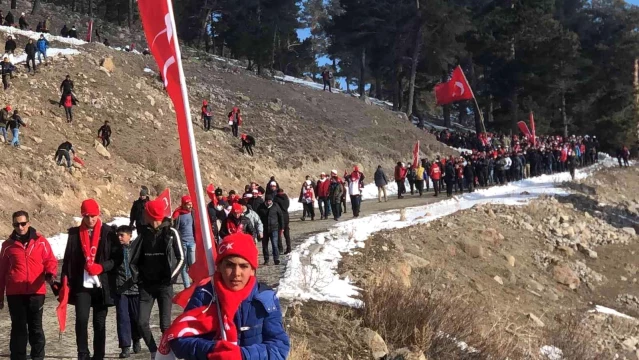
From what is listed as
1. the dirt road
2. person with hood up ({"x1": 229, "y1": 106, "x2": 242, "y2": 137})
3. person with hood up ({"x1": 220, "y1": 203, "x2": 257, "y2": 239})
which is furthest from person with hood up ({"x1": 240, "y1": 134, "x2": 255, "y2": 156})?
person with hood up ({"x1": 220, "y1": 203, "x2": 257, "y2": 239})

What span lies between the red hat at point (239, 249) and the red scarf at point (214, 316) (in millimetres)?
A: 127

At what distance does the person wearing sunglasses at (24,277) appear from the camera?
6.67m

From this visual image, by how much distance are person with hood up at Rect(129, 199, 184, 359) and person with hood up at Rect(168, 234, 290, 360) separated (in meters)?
3.20

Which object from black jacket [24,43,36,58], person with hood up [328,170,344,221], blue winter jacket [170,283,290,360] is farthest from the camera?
black jacket [24,43,36,58]

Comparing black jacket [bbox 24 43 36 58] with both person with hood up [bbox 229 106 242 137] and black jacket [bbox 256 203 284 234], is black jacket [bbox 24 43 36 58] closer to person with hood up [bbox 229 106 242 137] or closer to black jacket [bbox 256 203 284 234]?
person with hood up [bbox 229 106 242 137]

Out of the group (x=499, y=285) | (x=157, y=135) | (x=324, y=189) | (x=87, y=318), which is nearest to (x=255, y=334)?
(x=87, y=318)

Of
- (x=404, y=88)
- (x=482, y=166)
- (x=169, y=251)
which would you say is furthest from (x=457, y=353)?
(x=404, y=88)

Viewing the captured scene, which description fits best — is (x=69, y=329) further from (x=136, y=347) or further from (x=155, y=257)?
(x=155, y=257)

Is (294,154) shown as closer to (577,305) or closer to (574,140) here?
(574,140)

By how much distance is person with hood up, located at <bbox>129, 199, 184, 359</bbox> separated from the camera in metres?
6.87

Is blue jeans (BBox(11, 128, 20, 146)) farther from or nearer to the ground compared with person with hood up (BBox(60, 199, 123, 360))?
farther from the ground

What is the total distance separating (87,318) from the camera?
6762 mm

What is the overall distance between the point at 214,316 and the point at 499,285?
12.6 metres

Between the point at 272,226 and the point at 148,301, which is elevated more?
the point at 272,226
